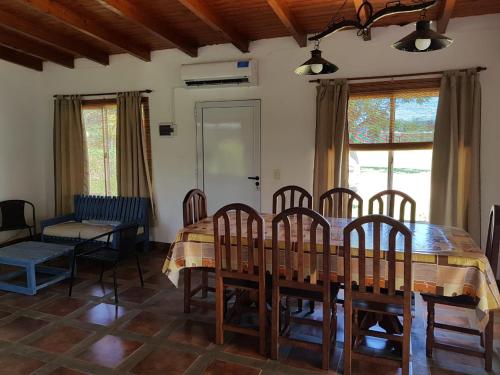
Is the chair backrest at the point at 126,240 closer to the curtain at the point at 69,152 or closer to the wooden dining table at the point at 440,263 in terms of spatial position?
the wooden dining table at the point at 440,263

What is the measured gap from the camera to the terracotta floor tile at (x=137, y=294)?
343cm

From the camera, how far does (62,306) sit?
10.8 feet

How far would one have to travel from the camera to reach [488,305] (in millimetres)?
2086

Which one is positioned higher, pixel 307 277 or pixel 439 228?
pixel 439 228

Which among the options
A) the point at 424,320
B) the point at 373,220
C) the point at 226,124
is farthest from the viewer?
the point at 226,124

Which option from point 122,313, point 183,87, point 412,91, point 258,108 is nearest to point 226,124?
point 258,108

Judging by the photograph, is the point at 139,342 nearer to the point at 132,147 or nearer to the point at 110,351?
the point at 110,351

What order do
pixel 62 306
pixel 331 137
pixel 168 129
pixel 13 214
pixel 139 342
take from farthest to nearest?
pixel 13 214 → pixel 168 129 → pixel 331 137 → pixel 62 306 → pixel 139 342

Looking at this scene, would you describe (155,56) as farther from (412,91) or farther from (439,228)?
(439,228)

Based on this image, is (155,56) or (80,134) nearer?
(155,56)

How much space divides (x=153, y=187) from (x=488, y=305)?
404cm

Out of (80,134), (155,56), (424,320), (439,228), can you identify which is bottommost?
(424,320)

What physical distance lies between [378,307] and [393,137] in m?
2.29

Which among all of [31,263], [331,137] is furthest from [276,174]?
[31,263]
